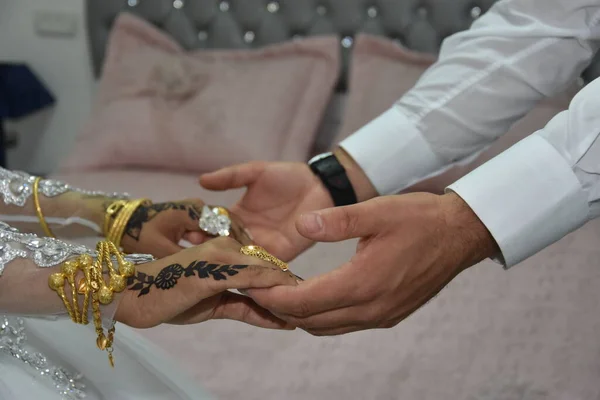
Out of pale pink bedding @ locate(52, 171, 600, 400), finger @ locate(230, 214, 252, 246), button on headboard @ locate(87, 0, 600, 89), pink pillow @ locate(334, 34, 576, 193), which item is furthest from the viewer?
button on headboard @ locate(87, 0, 600, 89)

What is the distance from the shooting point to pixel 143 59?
2.27 meters

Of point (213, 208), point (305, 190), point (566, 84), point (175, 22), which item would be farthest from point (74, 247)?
point (175, 22)

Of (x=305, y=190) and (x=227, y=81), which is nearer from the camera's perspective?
(x=305, y=190)

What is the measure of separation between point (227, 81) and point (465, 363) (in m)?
1.44

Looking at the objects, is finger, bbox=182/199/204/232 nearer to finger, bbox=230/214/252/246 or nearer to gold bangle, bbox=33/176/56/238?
finger, bbox=230/214/252/246

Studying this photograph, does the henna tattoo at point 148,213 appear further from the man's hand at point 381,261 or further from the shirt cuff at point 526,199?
the shirt cuff at point 526,199

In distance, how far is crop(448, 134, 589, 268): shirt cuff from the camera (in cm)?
76

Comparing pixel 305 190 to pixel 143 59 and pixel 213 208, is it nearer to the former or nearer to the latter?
A: pixel 213 208

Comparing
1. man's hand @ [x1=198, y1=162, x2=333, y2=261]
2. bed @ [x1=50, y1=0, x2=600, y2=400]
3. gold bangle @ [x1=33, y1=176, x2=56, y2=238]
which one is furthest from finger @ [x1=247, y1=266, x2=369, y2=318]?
gold bangle @ [x1=33, y1=176, x2=56, y2=238]

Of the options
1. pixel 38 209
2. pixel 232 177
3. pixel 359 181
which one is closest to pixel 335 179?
pixel 359 181

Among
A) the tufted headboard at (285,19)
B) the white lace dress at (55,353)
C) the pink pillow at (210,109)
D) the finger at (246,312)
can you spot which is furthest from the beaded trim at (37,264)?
the tufted headboard at (285,19)

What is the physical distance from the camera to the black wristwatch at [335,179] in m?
1.10

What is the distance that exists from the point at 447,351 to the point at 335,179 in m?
0.36

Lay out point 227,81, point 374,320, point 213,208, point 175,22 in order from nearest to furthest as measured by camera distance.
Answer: point 374,320 → point 213,208 → point 227,81 → point 175,22
